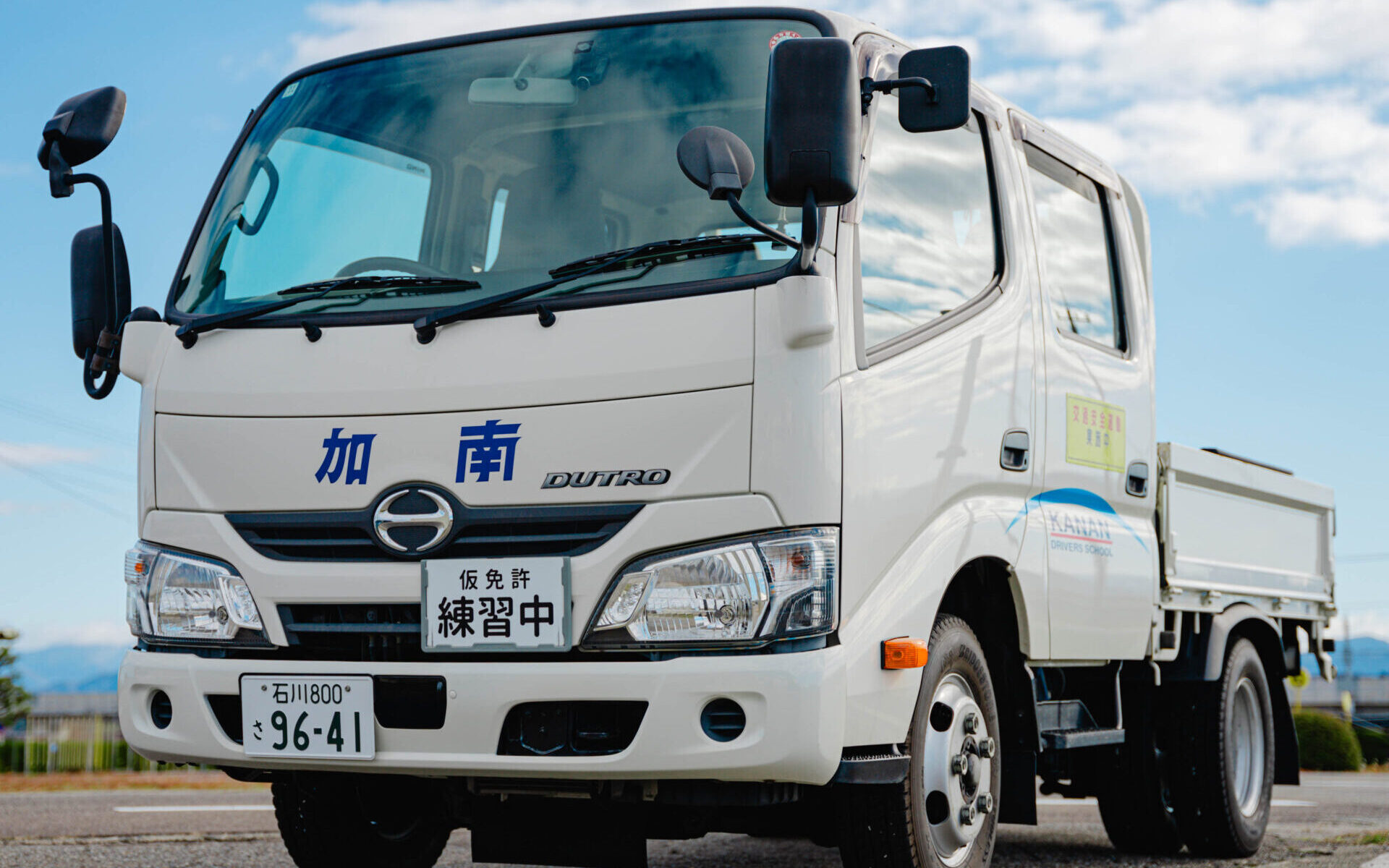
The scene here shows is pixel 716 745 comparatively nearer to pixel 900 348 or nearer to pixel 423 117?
pixel 900 348

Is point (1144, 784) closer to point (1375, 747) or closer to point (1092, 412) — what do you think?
point (1092, 412)

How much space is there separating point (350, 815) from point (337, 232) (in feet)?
6.49

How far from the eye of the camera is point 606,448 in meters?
3.74

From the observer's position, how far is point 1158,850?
6738mm

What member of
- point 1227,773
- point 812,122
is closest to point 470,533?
point 812,122

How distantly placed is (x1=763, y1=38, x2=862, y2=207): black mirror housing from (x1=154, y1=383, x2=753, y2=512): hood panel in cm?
55

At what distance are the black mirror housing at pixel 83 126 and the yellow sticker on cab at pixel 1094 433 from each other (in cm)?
324

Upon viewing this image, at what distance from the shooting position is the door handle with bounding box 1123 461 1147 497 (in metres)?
5.72

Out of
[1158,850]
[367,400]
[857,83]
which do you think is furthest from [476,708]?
[1158,850]

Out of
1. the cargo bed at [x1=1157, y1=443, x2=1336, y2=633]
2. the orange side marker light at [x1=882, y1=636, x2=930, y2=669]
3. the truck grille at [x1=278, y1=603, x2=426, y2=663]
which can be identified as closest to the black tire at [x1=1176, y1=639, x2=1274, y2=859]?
the cargo bed at [x1=1157, y1=443, x2=1336, y2=633]

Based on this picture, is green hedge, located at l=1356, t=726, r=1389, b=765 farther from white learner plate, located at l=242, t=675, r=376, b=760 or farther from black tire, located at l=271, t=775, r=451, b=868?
white learner plate, located at l=242, t=675, r=376, b=760

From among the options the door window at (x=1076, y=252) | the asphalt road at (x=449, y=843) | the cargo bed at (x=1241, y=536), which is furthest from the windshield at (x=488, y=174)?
the cargo bed at (x=1241, y=536)

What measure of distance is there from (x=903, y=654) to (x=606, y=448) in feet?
3.11

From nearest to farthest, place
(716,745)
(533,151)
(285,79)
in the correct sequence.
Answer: (716,745) → (533,151) → (285,79)
